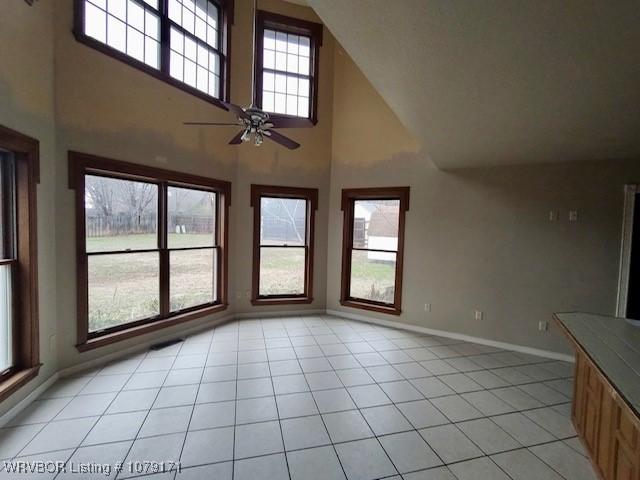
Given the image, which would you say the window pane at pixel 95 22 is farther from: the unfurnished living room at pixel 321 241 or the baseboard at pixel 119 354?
the baseboard at pixel 119 354

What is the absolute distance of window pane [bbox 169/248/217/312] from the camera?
4.05 metres

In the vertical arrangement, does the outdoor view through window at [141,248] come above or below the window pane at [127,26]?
below

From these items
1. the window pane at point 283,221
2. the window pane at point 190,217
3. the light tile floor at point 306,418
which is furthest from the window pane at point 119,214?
the window pane at point 283,221

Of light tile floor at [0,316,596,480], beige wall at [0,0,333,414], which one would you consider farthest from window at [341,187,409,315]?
beige wall at [0,0,333,414]

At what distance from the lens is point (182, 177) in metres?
3.89

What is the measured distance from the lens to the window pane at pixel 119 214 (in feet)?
10.4

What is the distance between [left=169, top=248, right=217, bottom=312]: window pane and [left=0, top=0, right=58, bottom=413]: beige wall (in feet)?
4.41

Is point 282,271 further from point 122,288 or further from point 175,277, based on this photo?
point 122,288

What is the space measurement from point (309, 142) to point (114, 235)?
10.4 ft

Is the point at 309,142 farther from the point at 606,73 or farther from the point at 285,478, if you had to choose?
the point at 285,478

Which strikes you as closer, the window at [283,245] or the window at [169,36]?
the window at [169,36]

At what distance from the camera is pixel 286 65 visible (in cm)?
492

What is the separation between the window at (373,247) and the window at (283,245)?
2.11 ft

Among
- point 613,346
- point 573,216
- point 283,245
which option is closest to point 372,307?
point 283,245
